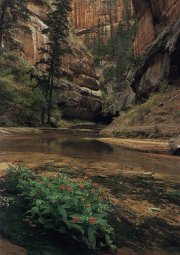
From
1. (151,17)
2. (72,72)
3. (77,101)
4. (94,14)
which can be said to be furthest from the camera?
(94,14)

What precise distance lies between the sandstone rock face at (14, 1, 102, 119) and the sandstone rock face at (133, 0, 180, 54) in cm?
1271

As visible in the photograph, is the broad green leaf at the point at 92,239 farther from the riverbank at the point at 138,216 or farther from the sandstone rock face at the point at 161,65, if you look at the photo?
A: the sandstone rock face at the point at 161,65

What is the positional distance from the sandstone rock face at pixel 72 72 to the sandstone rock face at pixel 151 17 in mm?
12706

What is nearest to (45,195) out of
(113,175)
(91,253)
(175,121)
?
(91,253)

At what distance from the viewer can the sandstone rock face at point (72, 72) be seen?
47959 mm

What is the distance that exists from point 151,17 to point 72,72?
20378 millimetres

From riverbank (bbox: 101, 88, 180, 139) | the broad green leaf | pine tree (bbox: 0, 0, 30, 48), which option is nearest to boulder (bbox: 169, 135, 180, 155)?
riverbank (bbox: 101, 88, 180, 139)

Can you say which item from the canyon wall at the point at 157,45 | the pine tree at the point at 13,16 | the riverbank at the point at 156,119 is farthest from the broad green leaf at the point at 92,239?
the pine tree at the point at 13,16

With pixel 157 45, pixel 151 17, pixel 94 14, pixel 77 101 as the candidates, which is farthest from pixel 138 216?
pixel 94 14

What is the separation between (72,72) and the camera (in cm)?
5347

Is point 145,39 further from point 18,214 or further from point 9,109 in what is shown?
point 18,214

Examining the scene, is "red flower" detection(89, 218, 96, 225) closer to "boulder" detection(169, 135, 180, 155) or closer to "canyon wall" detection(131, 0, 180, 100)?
"boulder" detection(169, 135, 180, 155)

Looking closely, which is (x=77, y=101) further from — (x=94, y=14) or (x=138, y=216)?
(x=94, y=14)

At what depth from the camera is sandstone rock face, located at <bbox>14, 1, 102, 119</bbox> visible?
47959mm
